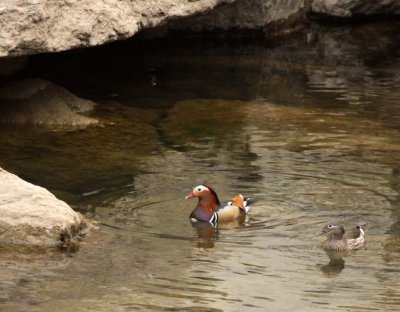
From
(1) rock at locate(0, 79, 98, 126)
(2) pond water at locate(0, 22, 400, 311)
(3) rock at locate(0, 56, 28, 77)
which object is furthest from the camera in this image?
(3) rock at locate(0, 56, 28, 77)

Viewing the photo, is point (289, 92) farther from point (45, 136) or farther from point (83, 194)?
point (83, 194)

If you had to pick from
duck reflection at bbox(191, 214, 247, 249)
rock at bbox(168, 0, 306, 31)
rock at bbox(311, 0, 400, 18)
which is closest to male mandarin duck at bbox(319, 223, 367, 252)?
duck reflection at bbox(191, 214, 247, 249)

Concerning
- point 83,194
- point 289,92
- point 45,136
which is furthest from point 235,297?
point 289,92

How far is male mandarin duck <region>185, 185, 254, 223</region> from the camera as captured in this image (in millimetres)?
9086

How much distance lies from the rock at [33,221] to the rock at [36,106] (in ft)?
12.6

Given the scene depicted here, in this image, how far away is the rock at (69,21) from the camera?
35.0 feet

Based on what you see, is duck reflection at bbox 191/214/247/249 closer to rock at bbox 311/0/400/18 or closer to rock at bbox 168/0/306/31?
rock at bbox 168/0/306/31

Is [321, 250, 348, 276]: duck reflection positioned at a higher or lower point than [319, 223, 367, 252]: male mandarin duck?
lower

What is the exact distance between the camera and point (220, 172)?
34.3 ft

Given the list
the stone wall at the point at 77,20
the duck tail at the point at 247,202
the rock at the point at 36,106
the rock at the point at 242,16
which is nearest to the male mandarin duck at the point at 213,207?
the duck tail at the point at 247,202

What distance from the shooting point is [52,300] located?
7.11m

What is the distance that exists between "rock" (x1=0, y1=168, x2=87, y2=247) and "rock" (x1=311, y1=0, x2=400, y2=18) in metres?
10.1

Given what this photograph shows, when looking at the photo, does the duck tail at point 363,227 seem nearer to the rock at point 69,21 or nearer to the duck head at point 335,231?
the duck head at point 335,231

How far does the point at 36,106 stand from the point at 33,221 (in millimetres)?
4253
